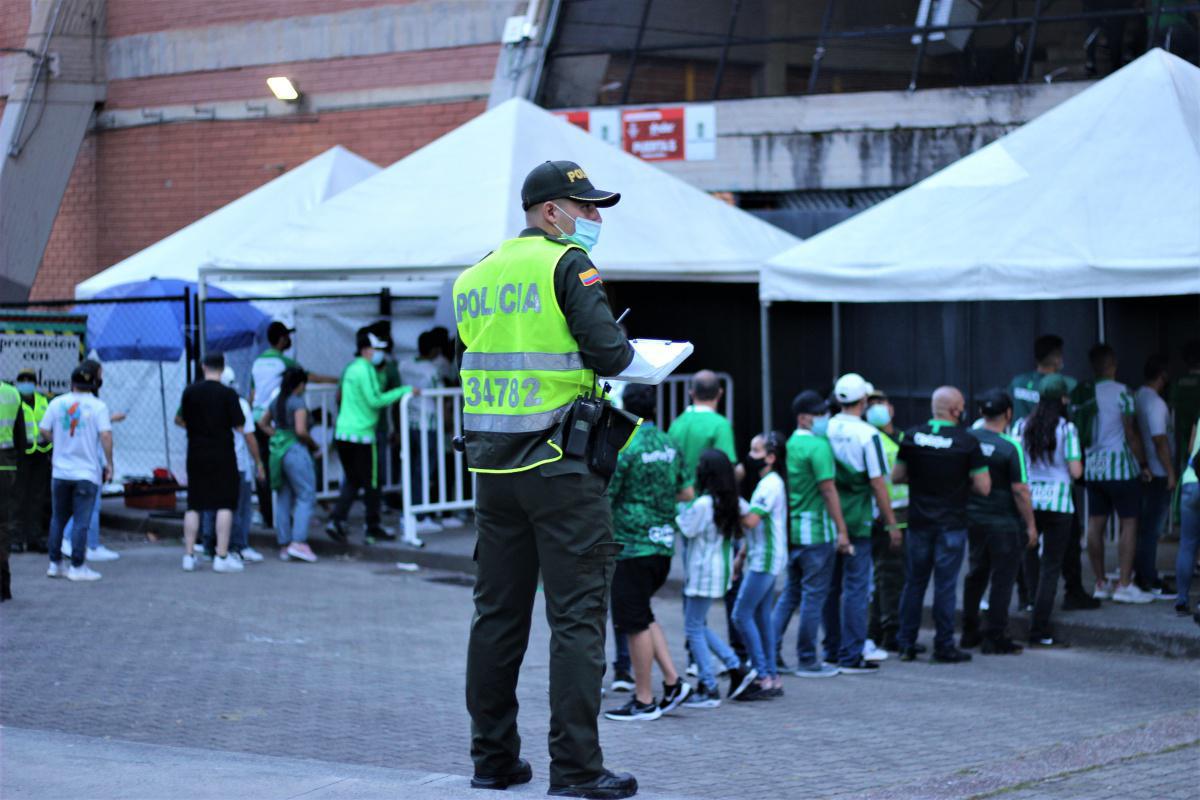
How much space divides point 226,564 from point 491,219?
364 cm

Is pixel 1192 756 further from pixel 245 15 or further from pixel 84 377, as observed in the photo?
pixel 245 15

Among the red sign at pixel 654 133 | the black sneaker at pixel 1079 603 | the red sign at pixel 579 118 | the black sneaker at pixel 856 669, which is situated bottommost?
the black sneaker at pixel 856 669

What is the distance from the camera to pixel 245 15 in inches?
800

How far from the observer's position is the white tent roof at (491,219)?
13.2 meters

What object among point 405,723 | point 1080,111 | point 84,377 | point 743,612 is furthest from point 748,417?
point 405,723

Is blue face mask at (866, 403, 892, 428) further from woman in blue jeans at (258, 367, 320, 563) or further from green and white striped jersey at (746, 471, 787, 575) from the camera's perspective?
woman in blue jeans at (258, 367, 320, 563)

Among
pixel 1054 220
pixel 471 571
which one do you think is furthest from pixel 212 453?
pixel 1054 220

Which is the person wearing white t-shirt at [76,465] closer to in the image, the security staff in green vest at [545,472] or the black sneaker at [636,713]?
the black sneaker at [636,713]

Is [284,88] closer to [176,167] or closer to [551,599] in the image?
[176,167]

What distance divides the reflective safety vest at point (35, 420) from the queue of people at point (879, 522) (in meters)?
6.00

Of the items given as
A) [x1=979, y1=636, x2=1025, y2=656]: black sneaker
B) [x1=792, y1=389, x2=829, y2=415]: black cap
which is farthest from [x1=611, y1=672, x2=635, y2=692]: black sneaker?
[x1=979, y1=636, x2=1025, y2=656]: black sneaker

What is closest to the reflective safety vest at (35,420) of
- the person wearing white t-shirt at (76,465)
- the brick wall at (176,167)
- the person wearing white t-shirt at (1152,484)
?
the person wearing white t-shirt at (76,465)

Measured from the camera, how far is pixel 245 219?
704 inches

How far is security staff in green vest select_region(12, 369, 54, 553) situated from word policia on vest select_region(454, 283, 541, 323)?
8741 mm
